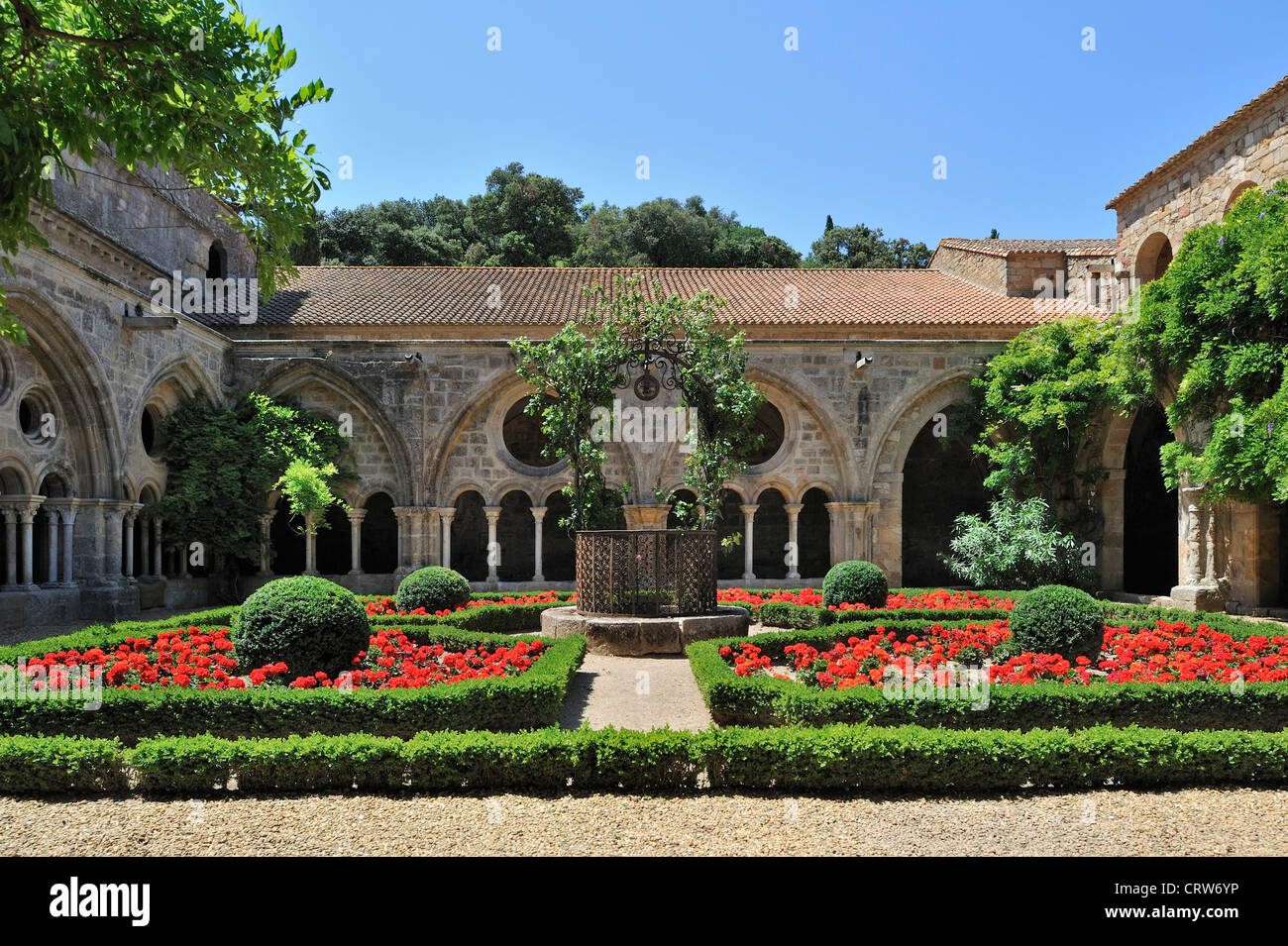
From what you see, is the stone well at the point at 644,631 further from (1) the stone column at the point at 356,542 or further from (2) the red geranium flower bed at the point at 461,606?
(1) the stone column at the point at 356,542

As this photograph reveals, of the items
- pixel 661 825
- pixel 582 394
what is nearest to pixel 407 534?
pixel 582 394

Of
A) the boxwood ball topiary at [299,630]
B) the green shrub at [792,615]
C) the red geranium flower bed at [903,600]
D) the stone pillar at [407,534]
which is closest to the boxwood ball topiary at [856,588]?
the red geranium flower bed at [903,600]

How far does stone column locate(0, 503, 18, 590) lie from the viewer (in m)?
11.6

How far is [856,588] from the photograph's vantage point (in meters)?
A: 11.6

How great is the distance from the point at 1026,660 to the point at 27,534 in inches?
462

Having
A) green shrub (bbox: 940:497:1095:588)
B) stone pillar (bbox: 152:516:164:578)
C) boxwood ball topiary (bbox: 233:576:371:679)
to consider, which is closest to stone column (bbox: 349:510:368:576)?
stone pillar (bbox: 152:516:164:578)

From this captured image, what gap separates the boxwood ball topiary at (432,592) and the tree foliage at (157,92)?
20.9ft

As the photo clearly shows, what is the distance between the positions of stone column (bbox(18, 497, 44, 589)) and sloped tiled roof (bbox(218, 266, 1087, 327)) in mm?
6007

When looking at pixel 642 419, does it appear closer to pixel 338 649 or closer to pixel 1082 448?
pixel 1082 448

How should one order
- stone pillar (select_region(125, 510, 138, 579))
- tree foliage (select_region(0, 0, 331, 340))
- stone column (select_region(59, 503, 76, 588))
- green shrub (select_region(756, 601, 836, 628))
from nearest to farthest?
tree foliage (select_region(0, 0, 331, 340))
green shrub (select_region(756, 601, 836, 628))
stone column (select_region(59, 503, 76, 588))
stone pillar (select_region(125, 510, 138, 579))

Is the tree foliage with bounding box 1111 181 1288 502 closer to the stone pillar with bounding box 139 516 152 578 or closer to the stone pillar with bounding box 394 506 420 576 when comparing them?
the stone pillar with bounding box 394 506 420 576

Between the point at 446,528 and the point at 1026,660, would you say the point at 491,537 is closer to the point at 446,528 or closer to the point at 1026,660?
the point at 446,528
